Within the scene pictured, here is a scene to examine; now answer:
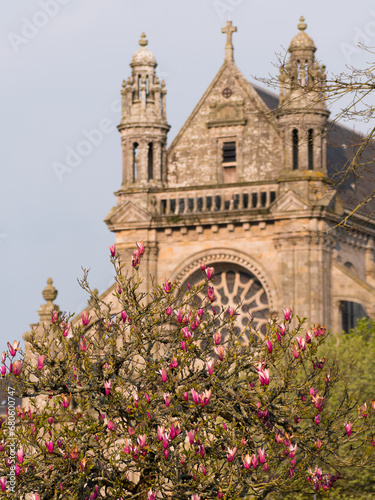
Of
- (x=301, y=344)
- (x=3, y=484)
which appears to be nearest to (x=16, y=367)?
(x=3, y=484)

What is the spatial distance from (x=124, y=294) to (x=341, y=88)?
5.15 meters

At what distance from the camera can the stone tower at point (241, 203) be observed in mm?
48969

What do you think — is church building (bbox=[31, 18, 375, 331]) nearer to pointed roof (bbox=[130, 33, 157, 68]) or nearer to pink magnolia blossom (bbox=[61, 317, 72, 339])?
pointed roof (bbox=[130, 33, 157, 68])

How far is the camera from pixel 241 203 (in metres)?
50.3

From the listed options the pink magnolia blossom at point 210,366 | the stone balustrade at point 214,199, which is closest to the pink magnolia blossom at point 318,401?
the pink magnolia blossom at point 210,366

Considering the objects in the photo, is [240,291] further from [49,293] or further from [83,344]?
[83,344]

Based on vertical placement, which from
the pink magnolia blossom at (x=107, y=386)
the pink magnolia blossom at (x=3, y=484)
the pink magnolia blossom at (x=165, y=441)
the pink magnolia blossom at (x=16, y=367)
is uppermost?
the pink magnolia blossom at (x=16, y=367)

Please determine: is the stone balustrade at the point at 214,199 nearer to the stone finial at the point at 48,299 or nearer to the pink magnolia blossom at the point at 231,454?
the stone finial at the point at 48,299

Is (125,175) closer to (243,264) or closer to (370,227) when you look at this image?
(243,264)

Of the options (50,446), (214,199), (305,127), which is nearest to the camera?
(50,446)

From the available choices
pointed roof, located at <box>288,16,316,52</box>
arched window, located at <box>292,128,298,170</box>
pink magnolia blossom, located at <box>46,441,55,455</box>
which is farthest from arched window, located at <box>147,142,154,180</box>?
pink magnolia blossom, located at <box>46,441,55,455</box>

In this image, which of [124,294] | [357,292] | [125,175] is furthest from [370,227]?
[124,294]

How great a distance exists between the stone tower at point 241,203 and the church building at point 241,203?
38 millimetres

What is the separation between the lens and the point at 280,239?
49250mm
